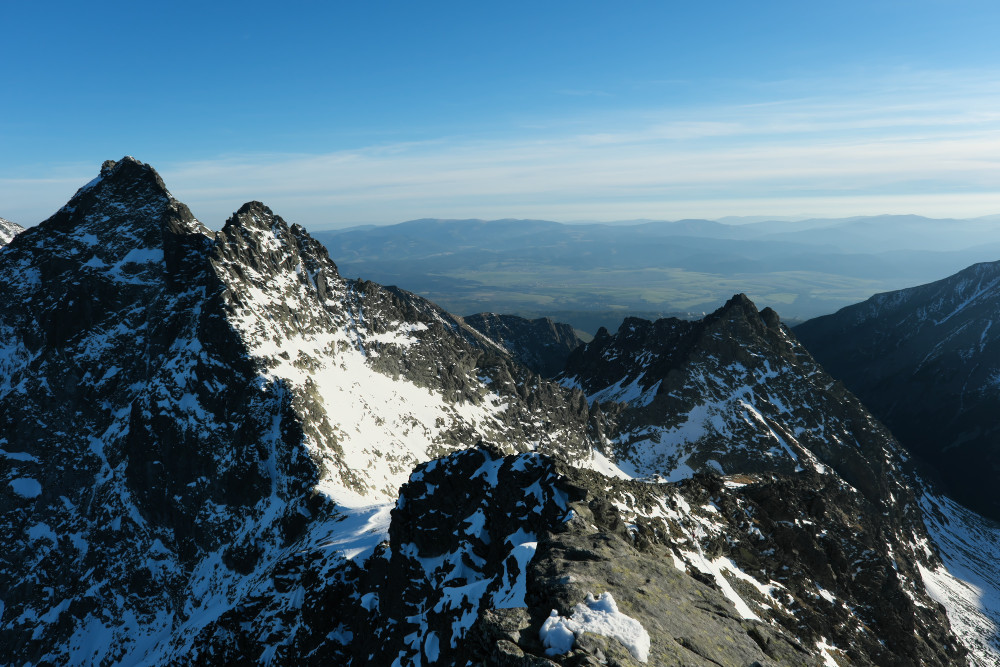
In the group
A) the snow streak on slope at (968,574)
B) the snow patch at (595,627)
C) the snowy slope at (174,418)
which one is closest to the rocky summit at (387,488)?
the snow patch at (595,627)

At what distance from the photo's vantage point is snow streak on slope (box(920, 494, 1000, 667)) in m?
84.9

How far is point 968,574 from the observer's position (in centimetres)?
11088

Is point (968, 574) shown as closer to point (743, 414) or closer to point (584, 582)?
point (743, 414)

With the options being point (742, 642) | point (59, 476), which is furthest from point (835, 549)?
point (59, 476)

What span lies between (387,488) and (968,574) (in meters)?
121

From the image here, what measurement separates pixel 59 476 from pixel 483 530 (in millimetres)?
78295

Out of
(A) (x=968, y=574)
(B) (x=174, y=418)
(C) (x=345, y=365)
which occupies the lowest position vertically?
(A) (x=968, y=574)

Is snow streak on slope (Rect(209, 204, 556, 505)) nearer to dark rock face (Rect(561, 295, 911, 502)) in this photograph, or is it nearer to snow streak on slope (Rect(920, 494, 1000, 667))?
dark rock face (Rect(561, 295, 911, 502))

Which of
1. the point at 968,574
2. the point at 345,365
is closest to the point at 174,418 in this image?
the point at 345,365

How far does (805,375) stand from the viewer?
129 m

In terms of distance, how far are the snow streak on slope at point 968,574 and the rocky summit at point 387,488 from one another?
0.96 metres

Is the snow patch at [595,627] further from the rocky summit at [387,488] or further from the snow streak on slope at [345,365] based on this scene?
the snow streak on slope at [345,365]

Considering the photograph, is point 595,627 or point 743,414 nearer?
point 595,627

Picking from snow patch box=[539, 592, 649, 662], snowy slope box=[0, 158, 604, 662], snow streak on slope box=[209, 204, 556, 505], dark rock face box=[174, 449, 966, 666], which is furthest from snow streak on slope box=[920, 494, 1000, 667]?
snow patch box=[539, 592, 649, 662]
